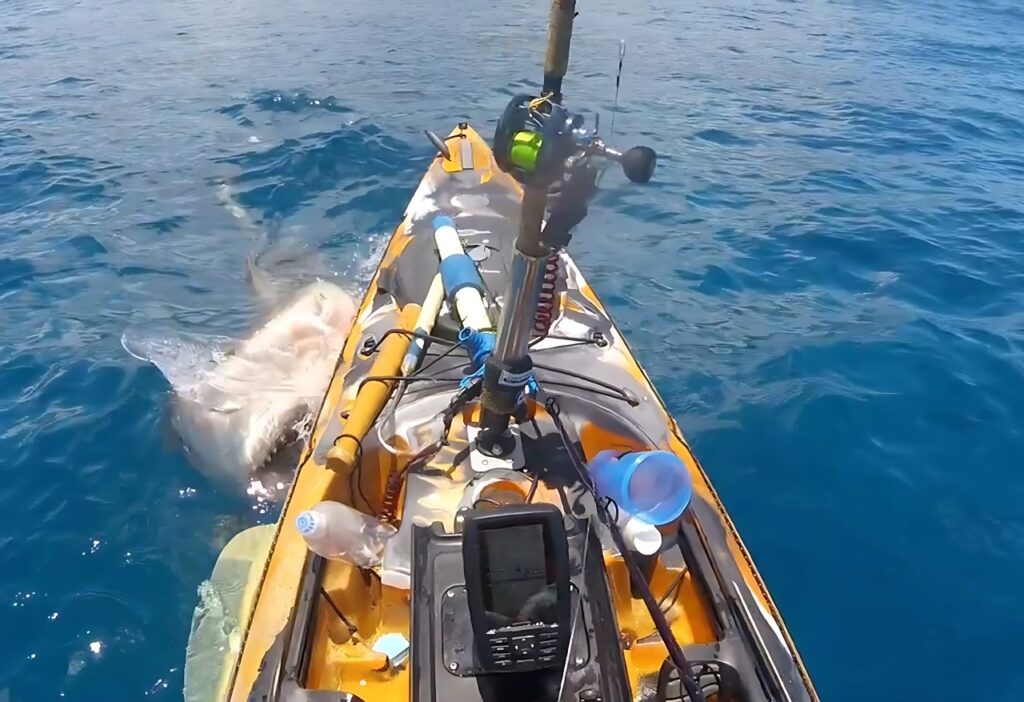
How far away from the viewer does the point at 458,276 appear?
4.42 m

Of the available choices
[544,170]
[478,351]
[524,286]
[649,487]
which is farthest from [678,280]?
[544,170]

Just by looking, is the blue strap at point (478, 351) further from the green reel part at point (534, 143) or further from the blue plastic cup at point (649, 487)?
the green reel part at point (534, 143)

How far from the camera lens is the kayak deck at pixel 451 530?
2.98 meters

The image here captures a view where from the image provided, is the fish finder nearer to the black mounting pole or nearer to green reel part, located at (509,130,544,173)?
the black mounting pole

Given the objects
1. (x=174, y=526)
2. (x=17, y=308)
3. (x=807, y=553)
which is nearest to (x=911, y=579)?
(x=807, y=553)

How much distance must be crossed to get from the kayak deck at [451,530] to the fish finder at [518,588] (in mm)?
219

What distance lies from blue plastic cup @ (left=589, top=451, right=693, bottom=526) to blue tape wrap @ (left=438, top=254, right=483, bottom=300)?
5.16ft

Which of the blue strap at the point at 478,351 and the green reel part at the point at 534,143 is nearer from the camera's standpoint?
the green reel part at the point at 534,143

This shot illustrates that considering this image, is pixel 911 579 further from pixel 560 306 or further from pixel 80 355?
pixel 80 355

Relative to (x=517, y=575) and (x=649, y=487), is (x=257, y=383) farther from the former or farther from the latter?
(x=517, y=575)

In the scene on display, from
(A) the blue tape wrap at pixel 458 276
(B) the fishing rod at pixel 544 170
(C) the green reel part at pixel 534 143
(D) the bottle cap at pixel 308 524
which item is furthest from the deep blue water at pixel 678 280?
(C) the green reel part at pixel 534 143

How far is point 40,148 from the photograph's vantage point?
38.8ft

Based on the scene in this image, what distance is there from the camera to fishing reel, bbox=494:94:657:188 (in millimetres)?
2320

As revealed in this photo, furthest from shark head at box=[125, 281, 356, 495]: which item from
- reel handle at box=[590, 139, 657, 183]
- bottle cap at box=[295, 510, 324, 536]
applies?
reel handle at box=[590, 139, 657, 183]
